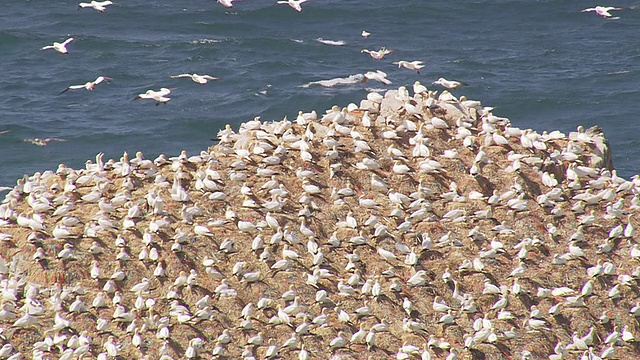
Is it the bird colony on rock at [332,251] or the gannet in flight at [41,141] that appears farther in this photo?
the gannet in flight at [41,141]

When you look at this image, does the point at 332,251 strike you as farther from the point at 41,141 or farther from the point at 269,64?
the point at 269,64

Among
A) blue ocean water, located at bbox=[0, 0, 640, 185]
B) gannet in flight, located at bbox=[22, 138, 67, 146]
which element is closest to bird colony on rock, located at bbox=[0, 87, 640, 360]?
blue ocean water, located at bbox=[0, 0, 640, 185]

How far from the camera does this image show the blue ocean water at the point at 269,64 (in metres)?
42.9

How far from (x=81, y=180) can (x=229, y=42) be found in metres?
35.0

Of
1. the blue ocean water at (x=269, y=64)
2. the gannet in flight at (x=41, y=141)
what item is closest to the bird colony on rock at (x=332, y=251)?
the blue ocean water at (x=269, y=64)

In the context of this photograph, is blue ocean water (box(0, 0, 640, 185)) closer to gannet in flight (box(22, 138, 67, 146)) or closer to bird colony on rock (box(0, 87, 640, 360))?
gannet in flight (box(22, 138, 67, 146))

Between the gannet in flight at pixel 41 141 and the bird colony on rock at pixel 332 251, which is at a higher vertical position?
the bird colony on rock at pixel 332 251

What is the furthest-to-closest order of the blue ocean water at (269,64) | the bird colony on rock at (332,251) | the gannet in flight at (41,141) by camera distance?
the blue ocean water at (269,64) < the gannet in flight at (41,141) < the bird colony on rock at (332,251)

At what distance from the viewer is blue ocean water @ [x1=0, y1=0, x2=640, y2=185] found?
42938mm

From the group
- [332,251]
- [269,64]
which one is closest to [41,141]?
[269,64]

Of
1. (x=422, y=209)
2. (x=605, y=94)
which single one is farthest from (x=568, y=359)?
(x=605, y=94)

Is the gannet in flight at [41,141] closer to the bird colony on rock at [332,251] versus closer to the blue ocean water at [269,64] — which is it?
the blue ocean water at [269,64]

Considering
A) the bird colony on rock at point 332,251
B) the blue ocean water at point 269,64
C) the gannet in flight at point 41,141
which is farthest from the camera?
the blue ocean water at point 269,64

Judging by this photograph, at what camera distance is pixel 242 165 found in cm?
2102
